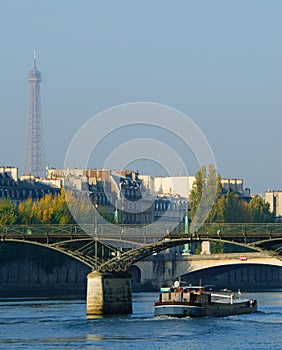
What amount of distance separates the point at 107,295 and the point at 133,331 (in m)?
15.6

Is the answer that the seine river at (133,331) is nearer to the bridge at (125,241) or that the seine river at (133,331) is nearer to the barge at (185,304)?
the barge at (185,304)

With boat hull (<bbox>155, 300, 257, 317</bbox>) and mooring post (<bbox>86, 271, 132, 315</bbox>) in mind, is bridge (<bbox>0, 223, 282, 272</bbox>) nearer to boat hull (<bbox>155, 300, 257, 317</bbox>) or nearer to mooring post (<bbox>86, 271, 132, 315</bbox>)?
mooring post (<bbox>86, 271, 132, 315</bbox>)

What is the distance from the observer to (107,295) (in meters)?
138

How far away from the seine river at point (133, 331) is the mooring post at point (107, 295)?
1253 millimetres

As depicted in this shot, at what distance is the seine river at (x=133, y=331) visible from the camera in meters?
114

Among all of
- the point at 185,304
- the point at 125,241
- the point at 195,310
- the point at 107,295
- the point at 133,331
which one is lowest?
the point at 133,331

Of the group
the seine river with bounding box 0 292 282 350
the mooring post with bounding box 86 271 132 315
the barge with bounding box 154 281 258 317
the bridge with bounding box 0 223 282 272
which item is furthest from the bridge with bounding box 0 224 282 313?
the seine river with bounding box 0 292 282 350

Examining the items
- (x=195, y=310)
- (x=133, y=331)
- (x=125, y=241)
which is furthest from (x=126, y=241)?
(x=133, y=331)

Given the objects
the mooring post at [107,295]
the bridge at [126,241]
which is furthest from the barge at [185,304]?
the bridge at [126,241]

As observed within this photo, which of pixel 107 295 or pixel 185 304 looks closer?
pixel 185 304

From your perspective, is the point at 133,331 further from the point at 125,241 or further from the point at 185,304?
the point at 125,241

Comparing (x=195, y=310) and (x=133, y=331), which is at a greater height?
(x=195, y=310)

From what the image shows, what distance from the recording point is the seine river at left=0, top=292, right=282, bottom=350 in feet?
374

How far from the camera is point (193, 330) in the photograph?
407 ft
